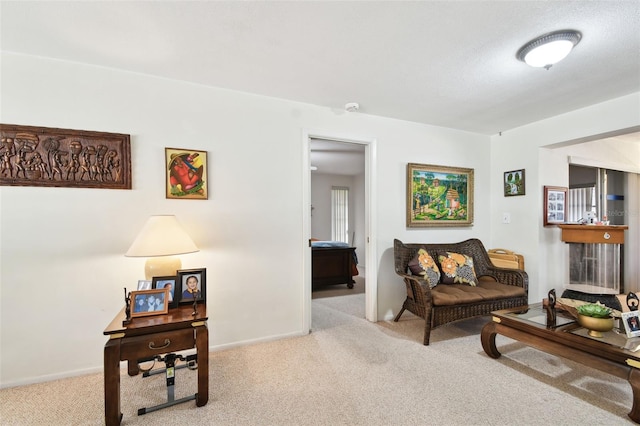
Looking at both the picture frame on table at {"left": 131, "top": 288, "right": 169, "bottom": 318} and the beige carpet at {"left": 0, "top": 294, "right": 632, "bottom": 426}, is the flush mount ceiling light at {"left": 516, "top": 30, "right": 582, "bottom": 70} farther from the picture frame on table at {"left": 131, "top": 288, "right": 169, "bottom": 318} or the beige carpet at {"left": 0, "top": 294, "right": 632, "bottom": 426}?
the picture frame on table at {"left": 131, "top": 288, "right": 169, "bottom": 318}

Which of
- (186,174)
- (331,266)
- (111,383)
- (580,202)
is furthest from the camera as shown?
(331,266)

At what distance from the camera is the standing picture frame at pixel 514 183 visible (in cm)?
371

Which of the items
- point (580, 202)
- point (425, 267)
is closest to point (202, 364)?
point (425, 267)

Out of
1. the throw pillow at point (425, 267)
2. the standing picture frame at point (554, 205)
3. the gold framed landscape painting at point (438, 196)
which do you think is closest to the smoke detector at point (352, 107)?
the gold framed landscape painting at point (438, 196)

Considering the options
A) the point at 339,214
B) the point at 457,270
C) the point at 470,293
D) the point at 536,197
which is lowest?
the point at 470,293

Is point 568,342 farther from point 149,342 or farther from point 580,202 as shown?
point 580,202

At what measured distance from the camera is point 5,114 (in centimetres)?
203

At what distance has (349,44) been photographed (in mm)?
1938

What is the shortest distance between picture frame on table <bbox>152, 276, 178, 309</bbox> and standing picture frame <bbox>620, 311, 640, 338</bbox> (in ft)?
10.2

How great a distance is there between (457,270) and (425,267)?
426 millimetres

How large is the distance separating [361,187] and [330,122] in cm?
481

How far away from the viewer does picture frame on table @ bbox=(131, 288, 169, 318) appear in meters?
1.82

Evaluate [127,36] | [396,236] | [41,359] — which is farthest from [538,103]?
[41,359]

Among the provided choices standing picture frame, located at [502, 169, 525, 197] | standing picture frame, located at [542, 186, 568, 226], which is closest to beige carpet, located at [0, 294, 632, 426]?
standing picture frame, located at [542, 186, 568, 226]
